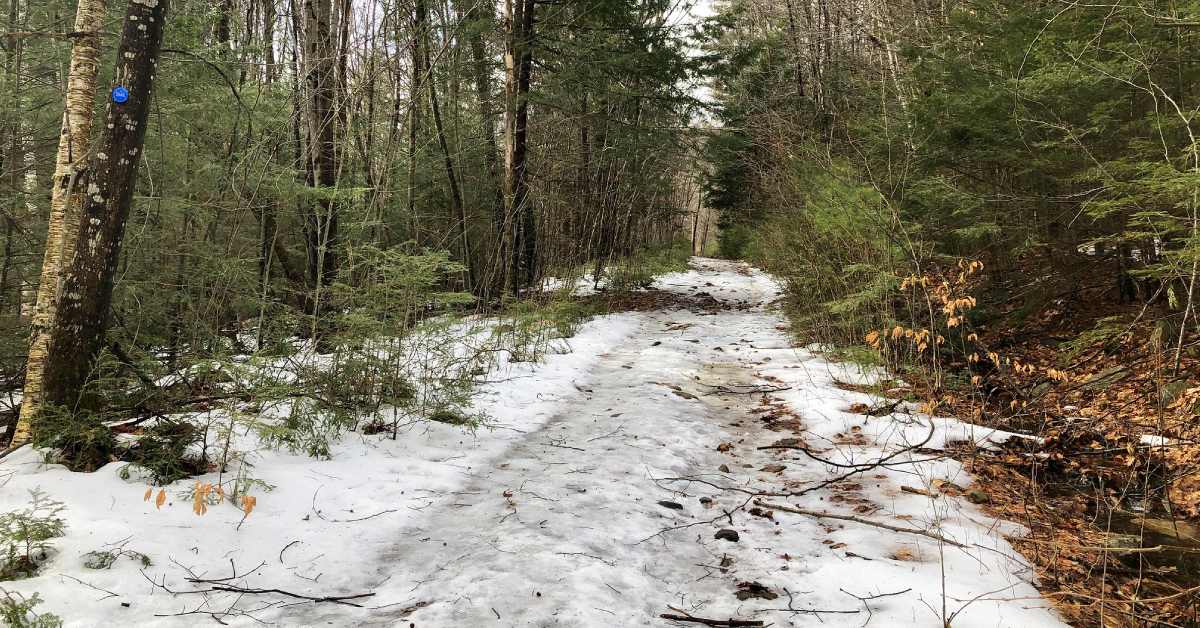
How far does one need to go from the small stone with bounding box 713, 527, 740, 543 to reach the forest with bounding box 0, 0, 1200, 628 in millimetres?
73

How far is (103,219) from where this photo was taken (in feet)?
11.2

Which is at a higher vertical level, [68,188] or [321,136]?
[321,136]

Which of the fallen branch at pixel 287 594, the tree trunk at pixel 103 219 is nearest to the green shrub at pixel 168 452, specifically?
the tree trunk at pixel 103 219

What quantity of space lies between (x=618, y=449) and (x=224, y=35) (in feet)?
35.2

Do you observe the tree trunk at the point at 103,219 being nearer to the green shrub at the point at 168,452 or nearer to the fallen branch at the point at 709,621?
the green shrub at the point at 168,452

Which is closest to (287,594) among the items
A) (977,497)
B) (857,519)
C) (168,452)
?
(168,452)

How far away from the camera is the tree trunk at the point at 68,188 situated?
11.0 ft

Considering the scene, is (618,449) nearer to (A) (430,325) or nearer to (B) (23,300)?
(A) (430,325)

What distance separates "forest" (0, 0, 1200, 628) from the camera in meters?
2.66

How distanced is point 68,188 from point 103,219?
26 centimetres

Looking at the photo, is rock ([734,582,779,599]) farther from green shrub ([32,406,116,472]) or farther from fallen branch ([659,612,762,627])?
green shrub ([32,406,116,472])

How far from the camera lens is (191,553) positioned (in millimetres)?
2744

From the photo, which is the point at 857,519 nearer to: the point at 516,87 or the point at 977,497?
the point at 977,497

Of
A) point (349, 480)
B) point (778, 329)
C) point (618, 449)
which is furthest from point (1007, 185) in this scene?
point (349, 480)
